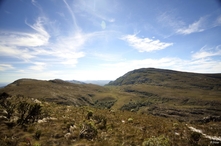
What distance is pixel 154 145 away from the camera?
10125mm

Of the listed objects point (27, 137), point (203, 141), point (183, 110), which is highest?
point (27, 137)

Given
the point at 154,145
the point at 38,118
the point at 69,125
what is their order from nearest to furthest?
the point at 154,145, the point at 69,125, the point at 38,118

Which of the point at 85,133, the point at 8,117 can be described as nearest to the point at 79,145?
the point at 85,133

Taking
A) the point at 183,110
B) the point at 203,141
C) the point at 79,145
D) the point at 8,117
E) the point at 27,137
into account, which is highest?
the point at 8,117

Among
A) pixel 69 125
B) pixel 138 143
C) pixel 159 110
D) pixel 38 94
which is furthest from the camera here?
pixel 159 110

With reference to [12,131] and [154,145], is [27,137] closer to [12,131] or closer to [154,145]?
[12,131]

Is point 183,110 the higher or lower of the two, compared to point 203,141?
lower

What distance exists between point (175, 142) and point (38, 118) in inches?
576

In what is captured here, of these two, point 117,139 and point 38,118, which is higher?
point 38,118

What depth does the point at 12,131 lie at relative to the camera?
430 inches

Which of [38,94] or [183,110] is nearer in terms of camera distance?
[38,94]

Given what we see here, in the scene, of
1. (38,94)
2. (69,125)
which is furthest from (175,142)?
(38,94)

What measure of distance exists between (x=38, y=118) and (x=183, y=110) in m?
124

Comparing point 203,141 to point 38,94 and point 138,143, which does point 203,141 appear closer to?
point 138,143
